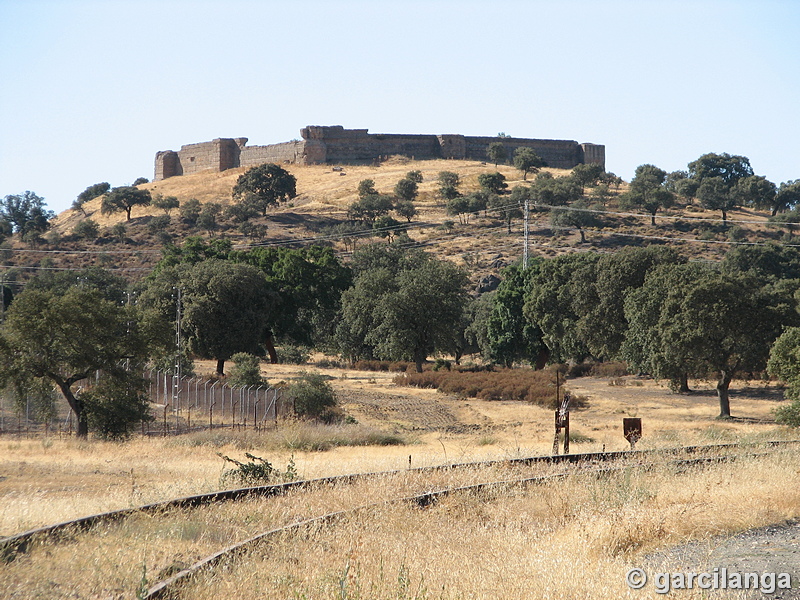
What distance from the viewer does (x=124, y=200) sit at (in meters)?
125

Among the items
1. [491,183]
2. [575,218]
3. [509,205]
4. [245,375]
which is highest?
[491,183]

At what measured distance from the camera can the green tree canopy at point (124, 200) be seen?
124125 millimetres

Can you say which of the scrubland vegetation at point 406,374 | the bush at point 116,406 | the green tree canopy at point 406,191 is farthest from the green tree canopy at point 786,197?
the bush at point 116,406

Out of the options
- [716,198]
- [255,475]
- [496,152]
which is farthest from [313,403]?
[496,152]

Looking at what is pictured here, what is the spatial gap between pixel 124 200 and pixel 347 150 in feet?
160

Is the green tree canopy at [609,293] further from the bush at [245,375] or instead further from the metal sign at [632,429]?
the metal sign at [632,429]

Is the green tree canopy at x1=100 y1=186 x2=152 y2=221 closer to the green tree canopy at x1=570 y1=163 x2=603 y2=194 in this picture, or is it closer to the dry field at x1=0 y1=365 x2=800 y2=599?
the green tree canopy at x1=570 y1=163 x2=603 y2=194

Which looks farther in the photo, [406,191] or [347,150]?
[347,150]

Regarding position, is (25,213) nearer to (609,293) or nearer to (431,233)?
(431,233)

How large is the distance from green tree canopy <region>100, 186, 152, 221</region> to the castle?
3339cm

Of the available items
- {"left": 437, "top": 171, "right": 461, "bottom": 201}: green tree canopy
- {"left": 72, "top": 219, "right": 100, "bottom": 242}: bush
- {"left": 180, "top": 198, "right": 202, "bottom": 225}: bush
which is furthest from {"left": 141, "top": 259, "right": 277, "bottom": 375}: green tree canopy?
{"left": 437, "top": 171, "right": 461, "bottom": 201}: green tree canopy

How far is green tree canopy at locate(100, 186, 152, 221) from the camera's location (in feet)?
407

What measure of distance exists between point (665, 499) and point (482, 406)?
32.7 metres

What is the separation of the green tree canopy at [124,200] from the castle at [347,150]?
3339cm
